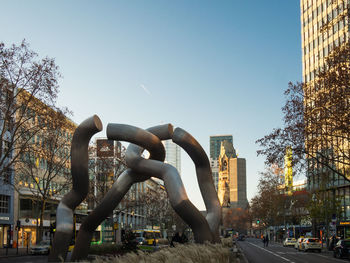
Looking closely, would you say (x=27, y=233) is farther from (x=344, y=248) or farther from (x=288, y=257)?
(x=344, y=248)

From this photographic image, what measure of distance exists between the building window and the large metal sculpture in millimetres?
40437

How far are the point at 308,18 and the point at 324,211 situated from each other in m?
44.7

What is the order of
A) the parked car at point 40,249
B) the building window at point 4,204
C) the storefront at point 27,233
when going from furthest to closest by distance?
the storefront at point 27,233, the building window at point 4,204, the parked car at point 40,249

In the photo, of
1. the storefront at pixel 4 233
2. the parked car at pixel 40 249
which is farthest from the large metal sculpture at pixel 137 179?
the storefront at pixel 4 233

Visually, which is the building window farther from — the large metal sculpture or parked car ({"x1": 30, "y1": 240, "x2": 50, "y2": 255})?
the large metal sculpture

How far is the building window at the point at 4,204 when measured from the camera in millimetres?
55831

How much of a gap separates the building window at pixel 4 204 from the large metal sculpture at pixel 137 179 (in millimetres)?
40437

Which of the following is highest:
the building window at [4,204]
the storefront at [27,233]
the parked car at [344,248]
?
the building window at [4,204]

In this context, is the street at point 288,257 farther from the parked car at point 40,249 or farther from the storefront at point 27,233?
the storefront at point 27,233

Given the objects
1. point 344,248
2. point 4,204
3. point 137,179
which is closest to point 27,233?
point 4,204

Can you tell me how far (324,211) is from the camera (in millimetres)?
59031

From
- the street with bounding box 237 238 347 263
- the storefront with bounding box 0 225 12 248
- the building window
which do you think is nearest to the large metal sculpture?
the street with bounding box 237 238 347 263

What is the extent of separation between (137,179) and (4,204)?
42.2m

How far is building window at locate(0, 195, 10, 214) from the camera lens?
55.8 m
